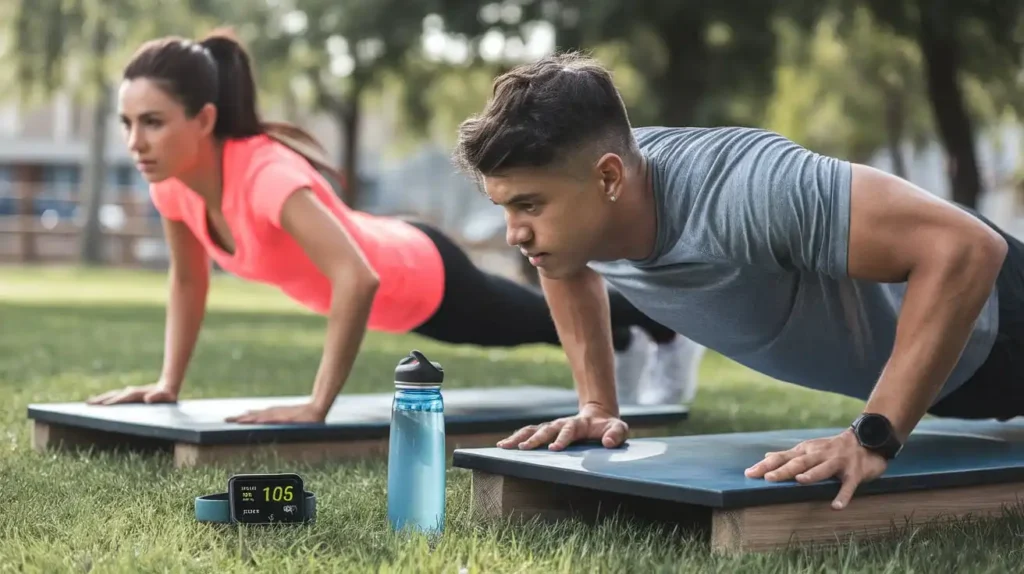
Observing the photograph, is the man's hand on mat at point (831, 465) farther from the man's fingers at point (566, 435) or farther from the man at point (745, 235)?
the man's fingers at point (566, 435)

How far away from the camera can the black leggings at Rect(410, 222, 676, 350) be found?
18.0 feet

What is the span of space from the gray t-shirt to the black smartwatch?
0.34 meters

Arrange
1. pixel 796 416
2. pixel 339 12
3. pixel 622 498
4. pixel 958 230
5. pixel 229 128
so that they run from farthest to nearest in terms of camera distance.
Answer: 1. pixel 339 12
2. pixel 796 416
3. pixel 229 128
4. pixel 622 498
5. pixel 958 230

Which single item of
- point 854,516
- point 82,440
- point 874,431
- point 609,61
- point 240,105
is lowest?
point 82,440

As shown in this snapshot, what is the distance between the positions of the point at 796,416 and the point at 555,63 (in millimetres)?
3307

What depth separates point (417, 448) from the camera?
2.97 meters

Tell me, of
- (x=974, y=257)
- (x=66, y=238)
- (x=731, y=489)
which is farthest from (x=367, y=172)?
(x=731, y=489)

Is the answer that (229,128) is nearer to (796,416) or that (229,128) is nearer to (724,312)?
(724,312)

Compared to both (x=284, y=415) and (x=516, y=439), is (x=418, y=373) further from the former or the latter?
(x=284, y=415)

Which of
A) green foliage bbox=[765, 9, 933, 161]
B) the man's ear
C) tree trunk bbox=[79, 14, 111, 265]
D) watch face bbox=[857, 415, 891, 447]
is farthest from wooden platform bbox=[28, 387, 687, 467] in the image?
tree trunk bbox=[79, 14, 111, 265]

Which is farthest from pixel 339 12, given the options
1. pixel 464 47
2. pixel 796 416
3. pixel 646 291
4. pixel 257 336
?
pixel 646 291

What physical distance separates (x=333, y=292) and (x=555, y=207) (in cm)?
146

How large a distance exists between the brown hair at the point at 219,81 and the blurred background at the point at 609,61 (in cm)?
461

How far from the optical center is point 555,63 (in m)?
3.23
